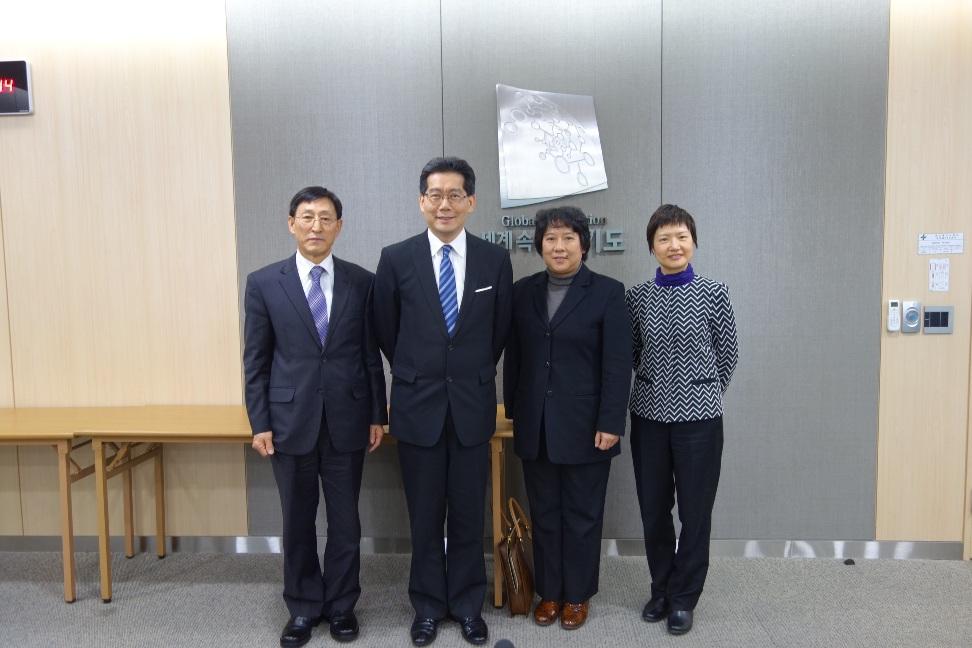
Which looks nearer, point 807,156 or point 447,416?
point 447,416

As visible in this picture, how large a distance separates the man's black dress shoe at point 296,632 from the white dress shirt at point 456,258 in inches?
54.1

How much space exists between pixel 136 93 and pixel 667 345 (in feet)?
9.00

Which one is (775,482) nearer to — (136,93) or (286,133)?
(286,133)

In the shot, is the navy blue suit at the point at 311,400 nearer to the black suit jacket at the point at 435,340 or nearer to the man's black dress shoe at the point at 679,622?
the black suit jacket at the point at 435,340

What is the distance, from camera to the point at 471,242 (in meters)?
2.47

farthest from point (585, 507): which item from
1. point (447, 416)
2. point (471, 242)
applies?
point (471, 242)

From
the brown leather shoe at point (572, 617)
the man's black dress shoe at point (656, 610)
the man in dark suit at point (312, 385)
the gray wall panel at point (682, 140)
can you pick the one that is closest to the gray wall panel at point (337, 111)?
the gray wall panel at point (682, 140)

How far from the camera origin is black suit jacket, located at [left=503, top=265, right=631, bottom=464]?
7.95 feet

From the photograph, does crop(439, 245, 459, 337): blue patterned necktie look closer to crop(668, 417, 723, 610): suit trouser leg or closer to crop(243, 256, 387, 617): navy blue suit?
crop(243, 256, 387, 617): navy blue suit

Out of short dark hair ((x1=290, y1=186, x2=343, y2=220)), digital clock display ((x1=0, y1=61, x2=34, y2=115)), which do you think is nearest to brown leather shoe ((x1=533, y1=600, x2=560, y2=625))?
short dark hair ((x1=290, y1=186, x2=343, y2=220))

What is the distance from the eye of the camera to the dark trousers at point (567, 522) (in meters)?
2.54

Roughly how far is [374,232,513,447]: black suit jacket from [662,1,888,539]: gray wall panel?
1230 millimetres

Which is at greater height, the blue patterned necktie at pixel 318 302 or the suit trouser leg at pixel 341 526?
the blue patterned necktie at pixel 318 302

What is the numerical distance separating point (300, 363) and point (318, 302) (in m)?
0.23
